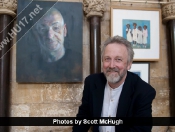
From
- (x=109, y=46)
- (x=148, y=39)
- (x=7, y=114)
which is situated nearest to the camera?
(x=109, y=46)

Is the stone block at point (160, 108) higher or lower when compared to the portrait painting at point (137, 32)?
lower

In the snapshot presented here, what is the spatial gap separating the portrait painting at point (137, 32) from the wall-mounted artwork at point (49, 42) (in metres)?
0.61

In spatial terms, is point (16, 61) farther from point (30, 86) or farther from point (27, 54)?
point (30, 86)

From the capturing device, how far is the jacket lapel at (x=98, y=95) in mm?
1237

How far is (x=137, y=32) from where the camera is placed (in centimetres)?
232

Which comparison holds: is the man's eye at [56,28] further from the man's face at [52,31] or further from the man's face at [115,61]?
the man's face at [115,61]

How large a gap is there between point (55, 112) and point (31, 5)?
134 cm

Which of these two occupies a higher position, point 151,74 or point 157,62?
point 157,62

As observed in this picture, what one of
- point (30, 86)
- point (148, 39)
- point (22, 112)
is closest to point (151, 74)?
point (148, 39)

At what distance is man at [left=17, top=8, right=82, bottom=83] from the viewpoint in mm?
2090

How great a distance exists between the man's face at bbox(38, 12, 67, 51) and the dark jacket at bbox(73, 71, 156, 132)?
951mm

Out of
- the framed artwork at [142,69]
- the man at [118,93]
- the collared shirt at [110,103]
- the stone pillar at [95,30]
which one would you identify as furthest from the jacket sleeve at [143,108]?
the framed artwork at [142,69]

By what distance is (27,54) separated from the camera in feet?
6.88

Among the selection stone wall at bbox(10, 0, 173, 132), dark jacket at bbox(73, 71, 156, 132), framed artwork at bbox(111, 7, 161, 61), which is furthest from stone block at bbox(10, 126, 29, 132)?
framed artwork at bbox(111, 7, 161, 61)
